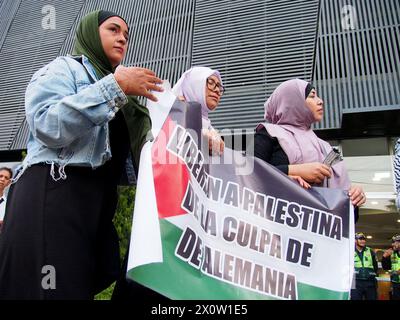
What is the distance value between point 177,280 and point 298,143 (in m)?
1.10

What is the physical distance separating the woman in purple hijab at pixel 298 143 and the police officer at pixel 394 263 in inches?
240

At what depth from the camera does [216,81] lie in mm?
2035

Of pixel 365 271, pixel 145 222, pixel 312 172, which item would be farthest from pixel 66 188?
pixel 365 271

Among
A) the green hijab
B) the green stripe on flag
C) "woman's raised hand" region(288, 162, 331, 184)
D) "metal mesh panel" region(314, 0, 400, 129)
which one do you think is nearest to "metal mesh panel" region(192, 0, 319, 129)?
"metal mesh panel" region(314, 0, 400, 129)

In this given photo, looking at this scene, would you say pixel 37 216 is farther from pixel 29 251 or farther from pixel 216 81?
pixel 216 81

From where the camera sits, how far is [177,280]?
1.22 m

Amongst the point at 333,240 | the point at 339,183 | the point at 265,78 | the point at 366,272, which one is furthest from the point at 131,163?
the point at 366,272

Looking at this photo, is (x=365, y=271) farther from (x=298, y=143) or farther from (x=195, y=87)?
(x=195, y=87)

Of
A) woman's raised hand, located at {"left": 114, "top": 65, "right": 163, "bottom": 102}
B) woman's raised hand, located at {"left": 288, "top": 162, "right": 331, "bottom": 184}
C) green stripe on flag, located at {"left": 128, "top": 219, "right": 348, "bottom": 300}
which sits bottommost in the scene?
green stripe on flag, located at {"left": 128, "top": 219, "right": 348, "bottom": 300}

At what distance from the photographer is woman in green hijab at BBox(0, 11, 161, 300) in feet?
3.67

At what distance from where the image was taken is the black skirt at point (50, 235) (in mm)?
1120

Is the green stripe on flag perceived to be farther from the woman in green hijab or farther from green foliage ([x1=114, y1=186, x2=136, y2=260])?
green foliage ([x1=114, y1=186, x2=136, y2=260])

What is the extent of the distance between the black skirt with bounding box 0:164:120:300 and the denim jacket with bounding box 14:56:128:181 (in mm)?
44

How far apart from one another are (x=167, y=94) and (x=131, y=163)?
316 millimetres
